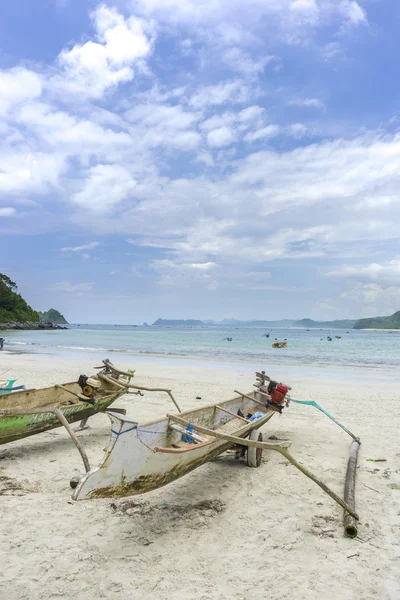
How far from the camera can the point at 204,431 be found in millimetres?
4895

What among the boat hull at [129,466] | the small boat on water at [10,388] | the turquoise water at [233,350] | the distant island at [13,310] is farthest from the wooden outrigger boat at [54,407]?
the distant island at [13,310]

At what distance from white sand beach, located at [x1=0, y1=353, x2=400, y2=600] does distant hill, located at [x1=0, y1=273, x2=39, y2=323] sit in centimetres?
10087

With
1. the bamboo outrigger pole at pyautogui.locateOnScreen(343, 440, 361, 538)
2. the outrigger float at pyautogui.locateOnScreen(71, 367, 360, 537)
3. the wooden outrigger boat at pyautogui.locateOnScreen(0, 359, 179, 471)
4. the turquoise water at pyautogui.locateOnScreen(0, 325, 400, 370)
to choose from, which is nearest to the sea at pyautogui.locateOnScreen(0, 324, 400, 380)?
the turquoise water at pyautogui.locateOnScreen(0, 325, 400, 370)

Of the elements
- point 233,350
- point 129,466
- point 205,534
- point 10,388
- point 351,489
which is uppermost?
point 129,466

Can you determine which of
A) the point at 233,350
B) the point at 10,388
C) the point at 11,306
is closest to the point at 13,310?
the point at 11,306

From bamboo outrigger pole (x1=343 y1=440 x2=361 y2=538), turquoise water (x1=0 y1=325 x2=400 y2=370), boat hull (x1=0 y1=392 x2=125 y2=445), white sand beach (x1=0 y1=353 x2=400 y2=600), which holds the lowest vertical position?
turquoise water (x1=0 y1=325 x2=400 y2=370)

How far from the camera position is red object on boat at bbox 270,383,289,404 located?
321 inches

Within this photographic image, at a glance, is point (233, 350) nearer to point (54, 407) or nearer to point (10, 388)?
point (10, 388)

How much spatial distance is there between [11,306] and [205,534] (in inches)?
4411

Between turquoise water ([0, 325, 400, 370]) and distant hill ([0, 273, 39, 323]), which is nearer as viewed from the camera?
turquoise water ([0, 325, 400, 370])

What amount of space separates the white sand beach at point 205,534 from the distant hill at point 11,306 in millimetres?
100874

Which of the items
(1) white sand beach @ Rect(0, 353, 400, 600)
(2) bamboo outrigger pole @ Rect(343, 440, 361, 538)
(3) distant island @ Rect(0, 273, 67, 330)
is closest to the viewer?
(1) white sand beach @ Rect(0, 353, 400, 600)

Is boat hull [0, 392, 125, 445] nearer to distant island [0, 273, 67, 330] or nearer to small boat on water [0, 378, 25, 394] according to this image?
small boat on water [0, 378, 25, 394]

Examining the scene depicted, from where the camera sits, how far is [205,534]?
449cm
